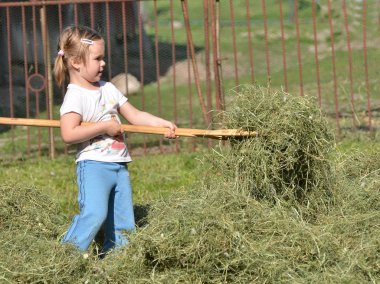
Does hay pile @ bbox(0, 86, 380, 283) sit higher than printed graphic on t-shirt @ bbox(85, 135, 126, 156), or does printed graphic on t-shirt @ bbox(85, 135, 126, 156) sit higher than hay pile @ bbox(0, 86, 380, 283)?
printed graphic on t-shirt @ bbox(85, 135, 126, 156)

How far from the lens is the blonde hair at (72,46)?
5.10m

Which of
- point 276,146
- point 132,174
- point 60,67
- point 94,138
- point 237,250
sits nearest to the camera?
point 237,250

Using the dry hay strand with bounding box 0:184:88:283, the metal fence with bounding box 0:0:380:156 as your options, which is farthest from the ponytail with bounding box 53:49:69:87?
the metal fence with bounding box 0:0:380:156

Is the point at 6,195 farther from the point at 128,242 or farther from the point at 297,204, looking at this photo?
the point at 297,204

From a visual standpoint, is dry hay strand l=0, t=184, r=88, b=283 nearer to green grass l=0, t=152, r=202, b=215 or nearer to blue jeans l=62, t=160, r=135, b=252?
blue jeans l=62, t=160, r=135, b=252

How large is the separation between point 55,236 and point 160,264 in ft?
4.10

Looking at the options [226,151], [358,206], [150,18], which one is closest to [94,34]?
[226,151]

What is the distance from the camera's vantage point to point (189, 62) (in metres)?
9.64

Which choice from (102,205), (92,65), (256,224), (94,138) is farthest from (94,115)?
(256,224)

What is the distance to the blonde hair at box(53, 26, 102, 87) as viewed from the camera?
5.10 metres

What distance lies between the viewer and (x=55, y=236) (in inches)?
214

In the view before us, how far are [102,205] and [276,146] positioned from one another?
98 cm

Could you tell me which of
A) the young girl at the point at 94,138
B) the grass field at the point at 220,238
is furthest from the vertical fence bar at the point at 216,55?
the young girl at the point at 94,138

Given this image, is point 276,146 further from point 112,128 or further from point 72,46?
point 72,46
